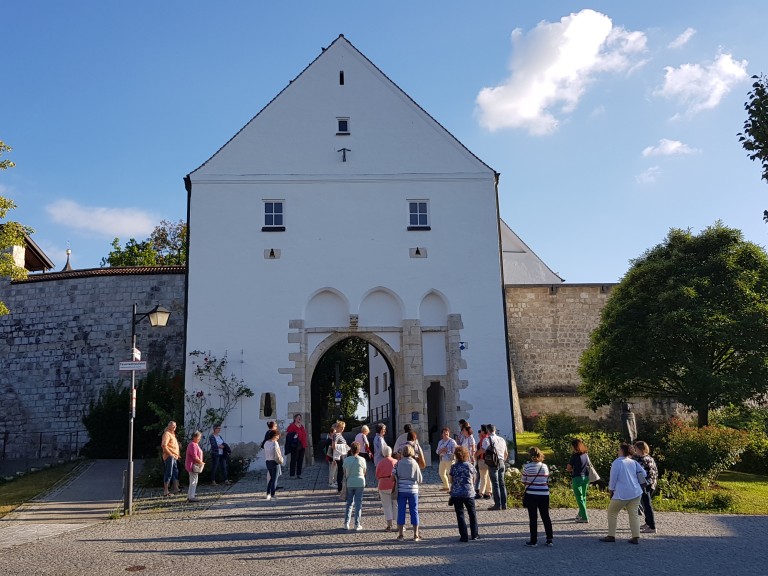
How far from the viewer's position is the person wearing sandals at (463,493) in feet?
35.0

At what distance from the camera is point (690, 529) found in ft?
39.2

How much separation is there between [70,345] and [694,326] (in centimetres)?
2134

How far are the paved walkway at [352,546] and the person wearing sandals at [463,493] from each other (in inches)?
9.1

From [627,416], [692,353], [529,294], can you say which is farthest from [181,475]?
[529,294]

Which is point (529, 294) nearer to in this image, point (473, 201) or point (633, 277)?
point (633, 277)

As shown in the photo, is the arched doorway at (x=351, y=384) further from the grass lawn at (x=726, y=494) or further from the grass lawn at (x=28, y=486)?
the grass lawn at (x=726, y=494)

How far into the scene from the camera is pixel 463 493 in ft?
34.9

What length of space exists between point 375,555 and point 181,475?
8.77 metres

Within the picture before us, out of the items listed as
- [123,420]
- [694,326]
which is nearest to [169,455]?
[123,420]

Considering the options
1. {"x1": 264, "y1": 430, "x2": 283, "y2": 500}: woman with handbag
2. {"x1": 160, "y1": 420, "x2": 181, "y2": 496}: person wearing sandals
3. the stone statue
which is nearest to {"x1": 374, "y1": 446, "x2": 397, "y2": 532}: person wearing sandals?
{"x1": 264, "y1": 430, "x2": 283, "y2": 500}: woman with handbag

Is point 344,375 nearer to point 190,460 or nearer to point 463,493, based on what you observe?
point 190,460

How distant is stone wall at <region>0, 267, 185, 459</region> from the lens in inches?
1011

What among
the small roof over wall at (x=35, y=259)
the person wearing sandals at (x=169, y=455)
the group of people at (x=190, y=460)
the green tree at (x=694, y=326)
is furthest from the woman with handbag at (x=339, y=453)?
the small roof over wall at (x=35, y=259)

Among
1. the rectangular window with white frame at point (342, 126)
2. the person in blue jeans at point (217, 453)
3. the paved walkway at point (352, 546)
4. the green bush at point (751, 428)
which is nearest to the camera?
the paved walkway at point (352, 546)
